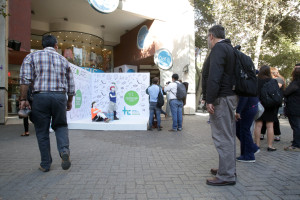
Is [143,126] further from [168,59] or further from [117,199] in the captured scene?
[168,59]

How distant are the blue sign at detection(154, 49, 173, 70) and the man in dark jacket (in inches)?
404

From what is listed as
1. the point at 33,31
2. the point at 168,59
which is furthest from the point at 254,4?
the point at 33,31

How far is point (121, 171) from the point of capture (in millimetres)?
3410

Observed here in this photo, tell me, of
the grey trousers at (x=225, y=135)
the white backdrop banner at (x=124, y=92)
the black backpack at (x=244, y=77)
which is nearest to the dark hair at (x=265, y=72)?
the black backpack at (x=244, y=77)

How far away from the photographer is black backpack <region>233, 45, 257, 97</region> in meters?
2.89

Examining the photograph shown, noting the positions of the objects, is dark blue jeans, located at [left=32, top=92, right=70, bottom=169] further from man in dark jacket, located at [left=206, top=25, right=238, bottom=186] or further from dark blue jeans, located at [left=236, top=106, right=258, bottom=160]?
dark blue jeans, located at [left=236, top=106, right=258, bottom=160]

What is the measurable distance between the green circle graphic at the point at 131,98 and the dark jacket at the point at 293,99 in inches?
240

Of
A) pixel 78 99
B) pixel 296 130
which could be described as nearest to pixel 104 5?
pixel 78 99

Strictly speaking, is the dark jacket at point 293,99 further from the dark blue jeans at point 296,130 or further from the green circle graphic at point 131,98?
the green circle graphic at point 131,98

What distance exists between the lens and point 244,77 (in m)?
2.96

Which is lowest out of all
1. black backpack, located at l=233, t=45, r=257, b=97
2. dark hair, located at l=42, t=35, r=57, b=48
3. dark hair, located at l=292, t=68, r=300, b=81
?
black backpack, located at l=233, t=45, r=257, b=97

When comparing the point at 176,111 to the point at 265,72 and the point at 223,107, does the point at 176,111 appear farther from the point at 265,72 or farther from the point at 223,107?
the point at 223,107

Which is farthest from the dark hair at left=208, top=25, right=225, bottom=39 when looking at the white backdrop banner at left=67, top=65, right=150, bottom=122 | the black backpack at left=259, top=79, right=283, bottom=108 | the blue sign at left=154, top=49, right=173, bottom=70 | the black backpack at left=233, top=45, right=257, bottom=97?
the blue sign at left=154, top=49, right=173, bottom=70

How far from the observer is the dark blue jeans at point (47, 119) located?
3.18m
